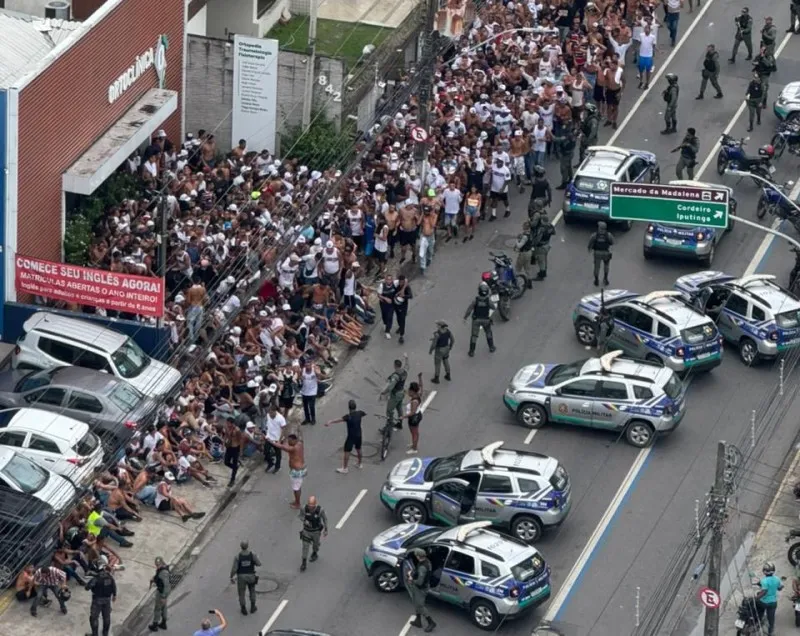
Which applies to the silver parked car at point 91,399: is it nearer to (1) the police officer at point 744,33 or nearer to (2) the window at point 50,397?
(2) the window at point 50,397

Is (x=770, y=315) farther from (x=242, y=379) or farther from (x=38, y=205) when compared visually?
(x=38, y=205)

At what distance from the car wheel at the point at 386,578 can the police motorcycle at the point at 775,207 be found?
1597 centimetres

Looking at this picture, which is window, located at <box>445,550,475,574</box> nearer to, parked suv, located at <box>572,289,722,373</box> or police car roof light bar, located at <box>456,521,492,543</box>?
police car roof light bar, located at <box>456,521,492,543</box>

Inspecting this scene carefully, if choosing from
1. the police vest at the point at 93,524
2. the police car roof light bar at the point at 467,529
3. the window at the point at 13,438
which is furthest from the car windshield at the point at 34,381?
the police car roof light bar at the point at 467,529

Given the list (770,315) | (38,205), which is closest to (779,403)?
(770,315)

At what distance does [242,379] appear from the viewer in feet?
150

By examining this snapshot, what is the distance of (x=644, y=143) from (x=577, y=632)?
795 inches

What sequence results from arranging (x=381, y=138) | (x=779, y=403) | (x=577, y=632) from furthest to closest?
(x=381, y=138) → (x=779, y=403) → (x=577, y=632)

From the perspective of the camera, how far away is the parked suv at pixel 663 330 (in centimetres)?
4703

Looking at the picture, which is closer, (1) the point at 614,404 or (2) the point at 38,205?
(1) the point at 614,404

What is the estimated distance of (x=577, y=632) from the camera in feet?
133

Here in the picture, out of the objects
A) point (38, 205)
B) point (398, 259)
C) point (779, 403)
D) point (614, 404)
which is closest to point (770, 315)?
point (779, 403)

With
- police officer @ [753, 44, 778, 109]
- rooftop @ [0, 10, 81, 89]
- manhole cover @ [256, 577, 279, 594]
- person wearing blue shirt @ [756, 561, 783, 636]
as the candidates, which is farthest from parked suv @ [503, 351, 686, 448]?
police officer @ [753, 44, 778, 109]

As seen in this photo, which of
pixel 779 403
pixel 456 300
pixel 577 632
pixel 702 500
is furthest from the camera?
pixel 456 300
